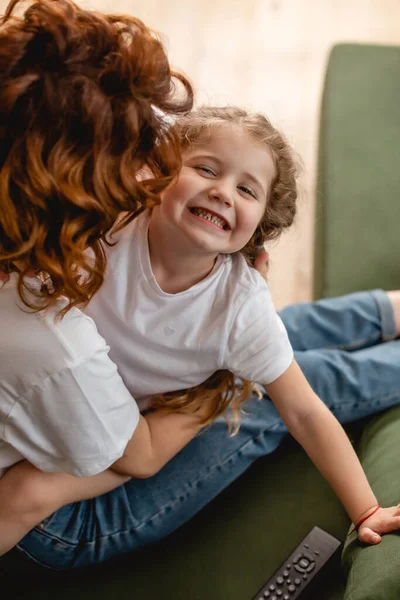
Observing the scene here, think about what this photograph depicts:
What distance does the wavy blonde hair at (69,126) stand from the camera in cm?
68

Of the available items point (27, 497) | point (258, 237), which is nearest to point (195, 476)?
point (27, 497)

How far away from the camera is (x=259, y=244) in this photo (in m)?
Answer: 1.07

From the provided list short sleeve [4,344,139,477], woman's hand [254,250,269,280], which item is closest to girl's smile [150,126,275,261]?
woman's hand [254,250,269,280]

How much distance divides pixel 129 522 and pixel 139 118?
65 centimetres

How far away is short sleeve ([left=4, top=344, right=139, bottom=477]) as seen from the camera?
804 mm

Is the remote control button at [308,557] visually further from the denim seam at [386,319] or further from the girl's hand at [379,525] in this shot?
the denim seam at [386,319]

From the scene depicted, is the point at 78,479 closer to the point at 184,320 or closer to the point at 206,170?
the point at 184,320

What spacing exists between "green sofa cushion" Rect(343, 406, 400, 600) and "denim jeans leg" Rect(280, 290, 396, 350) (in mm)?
195

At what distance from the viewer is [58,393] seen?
804 millimetres

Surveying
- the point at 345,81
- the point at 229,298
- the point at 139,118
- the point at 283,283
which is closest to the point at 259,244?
the point at 229,298

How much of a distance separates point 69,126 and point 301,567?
756mm

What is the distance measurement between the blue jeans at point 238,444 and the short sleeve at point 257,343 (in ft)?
0.68

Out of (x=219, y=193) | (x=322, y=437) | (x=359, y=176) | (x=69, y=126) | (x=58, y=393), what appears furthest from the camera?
(x=359, y=176)

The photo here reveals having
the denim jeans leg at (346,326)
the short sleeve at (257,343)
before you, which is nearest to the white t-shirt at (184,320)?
the short sleeve at (257,343)
